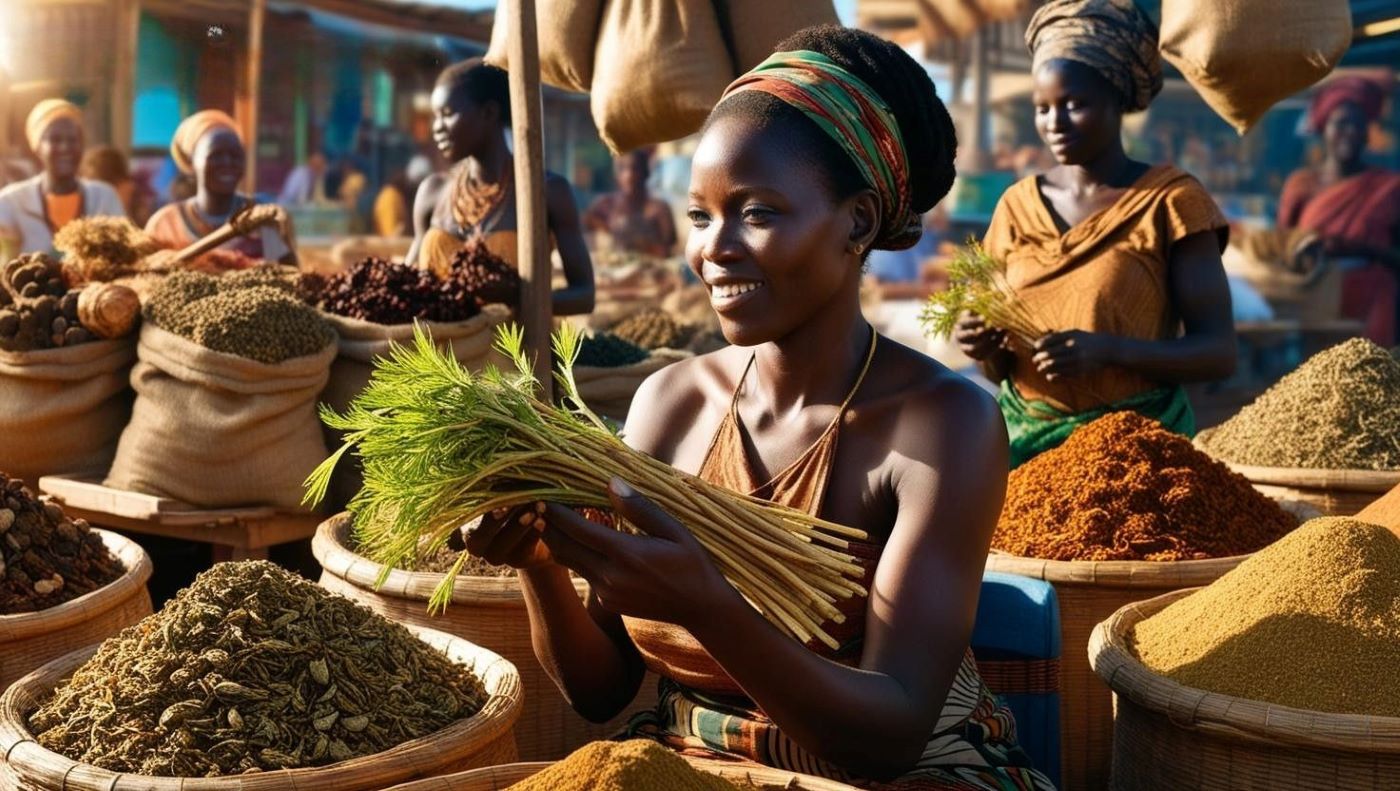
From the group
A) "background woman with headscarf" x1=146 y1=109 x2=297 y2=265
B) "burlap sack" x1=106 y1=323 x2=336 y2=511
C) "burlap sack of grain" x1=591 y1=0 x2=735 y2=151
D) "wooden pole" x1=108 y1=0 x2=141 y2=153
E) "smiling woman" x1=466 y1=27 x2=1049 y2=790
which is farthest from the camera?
"wooden pole" x1=108 y1=0 x2=141 y2=153

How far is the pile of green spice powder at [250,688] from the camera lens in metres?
1.83

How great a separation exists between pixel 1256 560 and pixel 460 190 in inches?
113

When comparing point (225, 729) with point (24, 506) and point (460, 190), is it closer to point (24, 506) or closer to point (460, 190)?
point (24, 506)

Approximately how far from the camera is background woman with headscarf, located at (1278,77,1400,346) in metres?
8.32

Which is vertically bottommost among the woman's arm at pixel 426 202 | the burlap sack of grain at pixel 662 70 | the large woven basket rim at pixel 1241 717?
the large woven basket rim at pixel 1241 717

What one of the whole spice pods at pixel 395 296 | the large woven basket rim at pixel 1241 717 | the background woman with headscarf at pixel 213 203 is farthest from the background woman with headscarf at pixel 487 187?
the large woven basket rim at pixel 1241 717

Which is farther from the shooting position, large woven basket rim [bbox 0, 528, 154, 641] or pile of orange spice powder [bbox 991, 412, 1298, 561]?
pile of orange spice powder [bbox 991, 412, 1298, 561]

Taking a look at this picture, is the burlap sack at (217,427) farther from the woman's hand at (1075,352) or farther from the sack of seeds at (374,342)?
the woman's hand at (1075,352)

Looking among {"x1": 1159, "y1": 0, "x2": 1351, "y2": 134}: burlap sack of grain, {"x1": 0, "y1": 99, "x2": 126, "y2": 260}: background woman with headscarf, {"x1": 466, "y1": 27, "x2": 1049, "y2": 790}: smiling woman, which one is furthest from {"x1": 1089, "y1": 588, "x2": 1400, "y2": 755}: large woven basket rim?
{"x1": 0, "y1": 99, "x2": 126, "y2": 260}: background woman with headscarf

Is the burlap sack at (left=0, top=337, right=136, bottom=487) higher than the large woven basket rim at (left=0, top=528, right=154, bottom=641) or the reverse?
higher

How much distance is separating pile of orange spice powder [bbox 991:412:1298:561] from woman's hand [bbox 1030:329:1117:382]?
205 millimetres

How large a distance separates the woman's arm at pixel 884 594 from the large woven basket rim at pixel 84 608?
4.17ft

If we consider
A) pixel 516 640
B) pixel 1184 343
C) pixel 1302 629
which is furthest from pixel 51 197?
pixel 1302 629

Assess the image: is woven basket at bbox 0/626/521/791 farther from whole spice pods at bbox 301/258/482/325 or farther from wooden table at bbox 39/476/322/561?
whole spice pods at bbox 301/258/482/325
